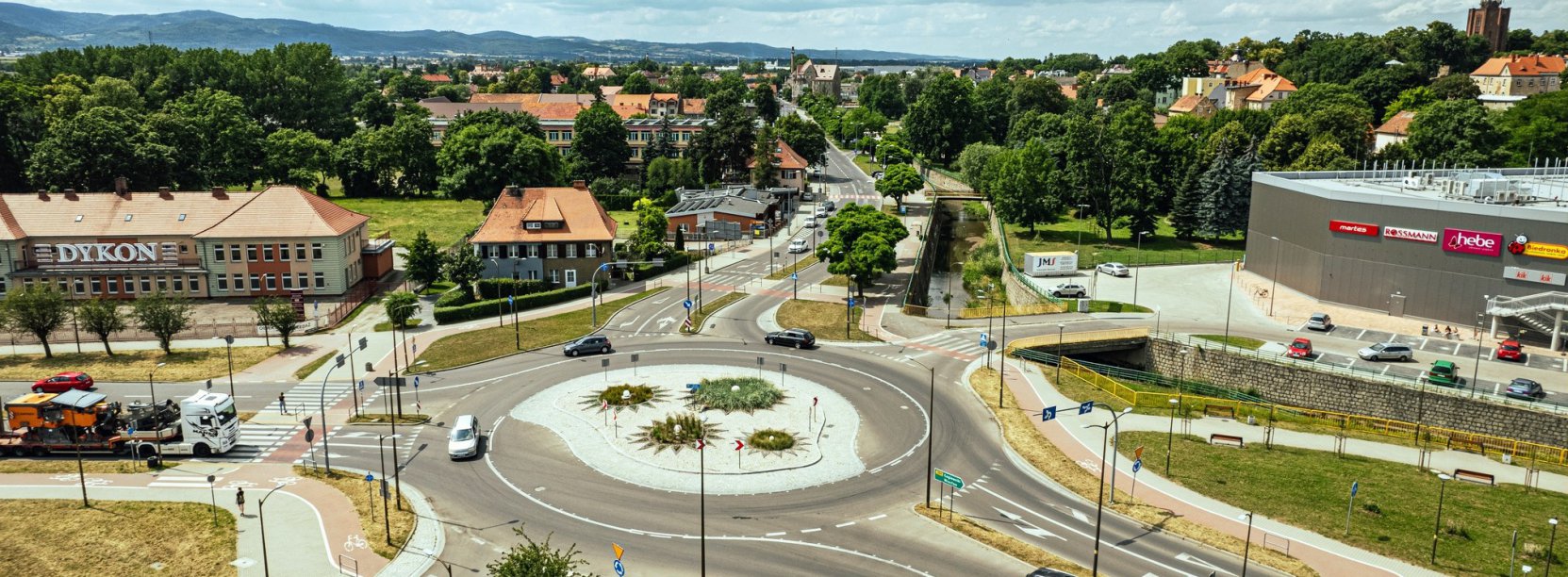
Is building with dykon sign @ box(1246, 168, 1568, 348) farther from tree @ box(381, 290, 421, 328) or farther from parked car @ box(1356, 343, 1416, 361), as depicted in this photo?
tree @ box(381, 290, 421, 328)

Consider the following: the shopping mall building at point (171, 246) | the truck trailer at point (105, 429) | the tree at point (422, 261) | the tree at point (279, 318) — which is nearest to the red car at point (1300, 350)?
the truck trailer at point (105, 429)

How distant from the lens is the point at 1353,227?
70375 mm

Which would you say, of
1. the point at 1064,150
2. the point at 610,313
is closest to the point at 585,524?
the point at 610,313

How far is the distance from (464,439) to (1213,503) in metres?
35.0

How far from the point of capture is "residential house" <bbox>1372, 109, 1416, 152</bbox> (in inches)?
4729

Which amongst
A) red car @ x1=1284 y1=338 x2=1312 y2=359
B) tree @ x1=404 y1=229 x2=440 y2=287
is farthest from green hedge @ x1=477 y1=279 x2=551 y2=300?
red car @ x1=1284 y1=338 x2=1312 y2=359

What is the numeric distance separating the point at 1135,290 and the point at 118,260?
8047cm

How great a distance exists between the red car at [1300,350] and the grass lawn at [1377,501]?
1298 centimetres

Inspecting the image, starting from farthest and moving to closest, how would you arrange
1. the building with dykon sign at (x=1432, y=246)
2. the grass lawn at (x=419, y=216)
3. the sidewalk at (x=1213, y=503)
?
the grass lawn at (x=419, y=216) → the building with dykon sign at (x=1432, y=246) → the sidewalk at (x=1213, y=503)

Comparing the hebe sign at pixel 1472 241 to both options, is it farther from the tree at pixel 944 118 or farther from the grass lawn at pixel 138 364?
the tree at pixel 944 118

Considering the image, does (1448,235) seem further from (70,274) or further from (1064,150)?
(70,274)

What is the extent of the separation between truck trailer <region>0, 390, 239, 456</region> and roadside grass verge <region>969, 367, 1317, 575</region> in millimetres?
39409

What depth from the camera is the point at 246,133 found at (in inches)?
4843

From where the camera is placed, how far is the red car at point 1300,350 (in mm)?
60156
